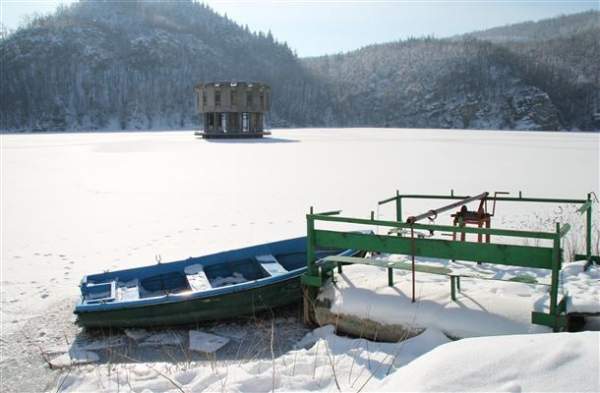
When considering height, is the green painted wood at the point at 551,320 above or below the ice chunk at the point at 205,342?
above

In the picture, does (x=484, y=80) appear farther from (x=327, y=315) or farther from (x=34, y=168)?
(x=327, y=315)

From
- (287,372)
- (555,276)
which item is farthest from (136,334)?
(555,276)

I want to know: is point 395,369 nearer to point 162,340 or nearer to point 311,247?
point 311,247

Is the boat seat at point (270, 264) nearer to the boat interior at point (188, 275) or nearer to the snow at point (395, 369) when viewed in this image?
the boat interior at point (188, 275)

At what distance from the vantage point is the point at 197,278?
7.57 meters

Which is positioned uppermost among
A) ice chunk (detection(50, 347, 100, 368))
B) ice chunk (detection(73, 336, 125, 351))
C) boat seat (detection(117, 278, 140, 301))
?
boat seat (detection(117, 278, 140, 301))

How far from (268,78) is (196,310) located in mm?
135594

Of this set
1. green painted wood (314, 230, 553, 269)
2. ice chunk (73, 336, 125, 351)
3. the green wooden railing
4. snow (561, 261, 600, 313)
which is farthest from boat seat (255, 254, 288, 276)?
snow (561, 261, 600, 313)

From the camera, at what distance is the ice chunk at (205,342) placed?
20.7 ft

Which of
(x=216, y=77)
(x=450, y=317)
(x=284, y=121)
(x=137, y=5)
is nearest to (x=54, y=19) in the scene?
(x=137, y=5)

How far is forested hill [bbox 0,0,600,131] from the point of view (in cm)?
10525

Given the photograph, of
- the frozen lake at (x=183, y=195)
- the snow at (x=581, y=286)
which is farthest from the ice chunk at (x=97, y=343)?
the snow at (x=581, y=286)

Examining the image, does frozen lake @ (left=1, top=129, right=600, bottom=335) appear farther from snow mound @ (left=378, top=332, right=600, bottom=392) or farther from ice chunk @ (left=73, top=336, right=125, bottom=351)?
snow mound @ (left=378, top=332, right=600, bottom=392)

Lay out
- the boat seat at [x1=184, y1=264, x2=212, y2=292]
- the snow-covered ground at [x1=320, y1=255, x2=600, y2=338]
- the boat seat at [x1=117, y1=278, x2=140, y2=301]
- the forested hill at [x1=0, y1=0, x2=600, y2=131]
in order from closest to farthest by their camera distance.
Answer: the snow-covered ground at [x1=320, y1=255, x2=600, y2=338] → the boat seat at [x1=117, y1=278, x2=140, y2=301] → the boat seat at [x1=184, y1=264, x2=212, y2=292] → the forested hill at [x1=0, y1=0, x2=600, y2=131]
